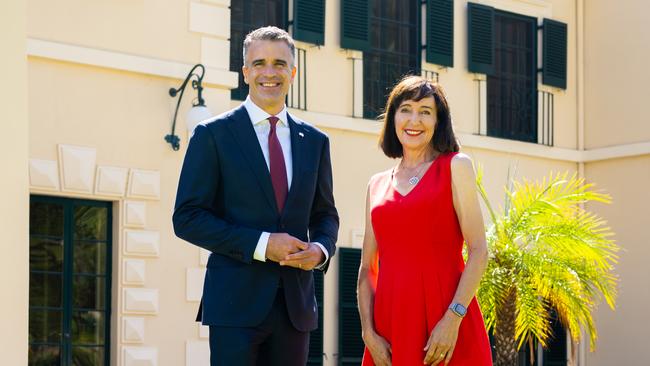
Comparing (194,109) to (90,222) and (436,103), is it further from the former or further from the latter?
(436,103)

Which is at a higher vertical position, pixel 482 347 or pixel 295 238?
pixel 295 238

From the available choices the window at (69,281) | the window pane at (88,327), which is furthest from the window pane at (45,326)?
the window pane at (88,327)

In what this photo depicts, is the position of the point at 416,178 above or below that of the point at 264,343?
above

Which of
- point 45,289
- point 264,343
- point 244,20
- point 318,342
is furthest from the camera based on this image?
point 318,342

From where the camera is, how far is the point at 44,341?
1077 centimetres

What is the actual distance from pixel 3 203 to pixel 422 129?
1.74 metres

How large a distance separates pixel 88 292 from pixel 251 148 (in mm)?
6300

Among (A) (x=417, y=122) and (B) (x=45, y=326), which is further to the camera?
(B) (x=45, y=326)

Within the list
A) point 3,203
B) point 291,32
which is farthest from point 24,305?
point 291,32

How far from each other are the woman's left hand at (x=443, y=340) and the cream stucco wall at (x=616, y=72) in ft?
36.0

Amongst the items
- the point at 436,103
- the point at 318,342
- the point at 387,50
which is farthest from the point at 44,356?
the point at 436,103

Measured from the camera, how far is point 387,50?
557 inches

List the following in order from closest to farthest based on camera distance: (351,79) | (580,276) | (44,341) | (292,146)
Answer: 1. (292,146)
2. (44,341)
3. (580,276)
4. (351,79)

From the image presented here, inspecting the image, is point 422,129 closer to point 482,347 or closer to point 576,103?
point 482,347
